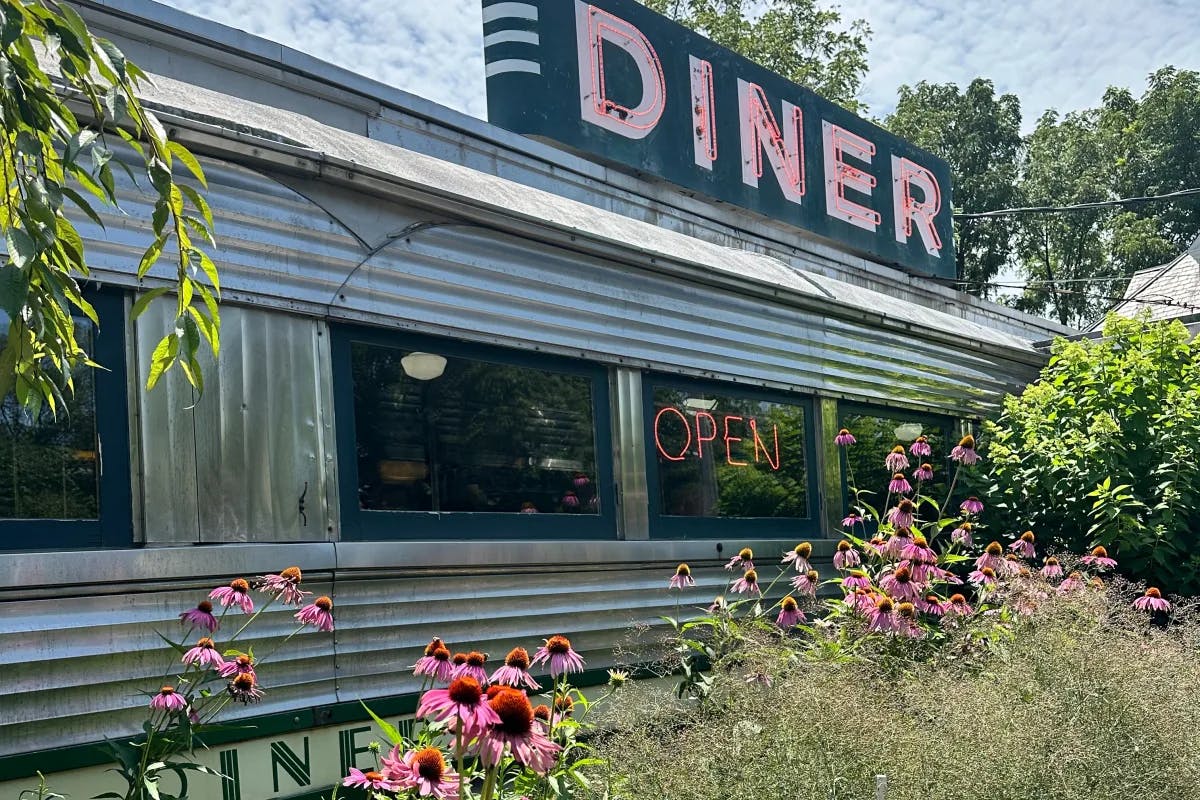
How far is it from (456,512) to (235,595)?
1.12m

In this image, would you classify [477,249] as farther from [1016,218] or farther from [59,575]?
[1016,218]

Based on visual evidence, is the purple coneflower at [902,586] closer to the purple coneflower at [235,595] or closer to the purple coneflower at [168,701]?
the purple coneflower at [235,595]

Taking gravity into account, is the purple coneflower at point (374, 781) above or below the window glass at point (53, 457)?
below

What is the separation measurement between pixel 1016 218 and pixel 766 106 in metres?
22.6

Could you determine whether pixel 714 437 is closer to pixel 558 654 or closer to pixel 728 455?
pixel 728 455

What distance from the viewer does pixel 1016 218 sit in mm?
29531

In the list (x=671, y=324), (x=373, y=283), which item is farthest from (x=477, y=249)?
(x=671, y=324)

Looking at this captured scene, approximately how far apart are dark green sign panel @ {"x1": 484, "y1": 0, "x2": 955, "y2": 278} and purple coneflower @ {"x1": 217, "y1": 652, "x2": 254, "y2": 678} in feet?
13.4

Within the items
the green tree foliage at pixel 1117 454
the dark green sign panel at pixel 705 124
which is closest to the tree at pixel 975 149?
the dark green sign panel at pixel 705 124

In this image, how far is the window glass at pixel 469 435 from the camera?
441cm

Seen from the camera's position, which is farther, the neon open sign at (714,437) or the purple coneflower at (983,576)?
the neon open sign at (714,437)

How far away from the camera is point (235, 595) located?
3664mm

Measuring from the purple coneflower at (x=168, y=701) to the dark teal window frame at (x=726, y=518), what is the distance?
251 centimetres

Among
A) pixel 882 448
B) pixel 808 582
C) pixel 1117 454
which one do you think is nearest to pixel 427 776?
pixel 808 582
